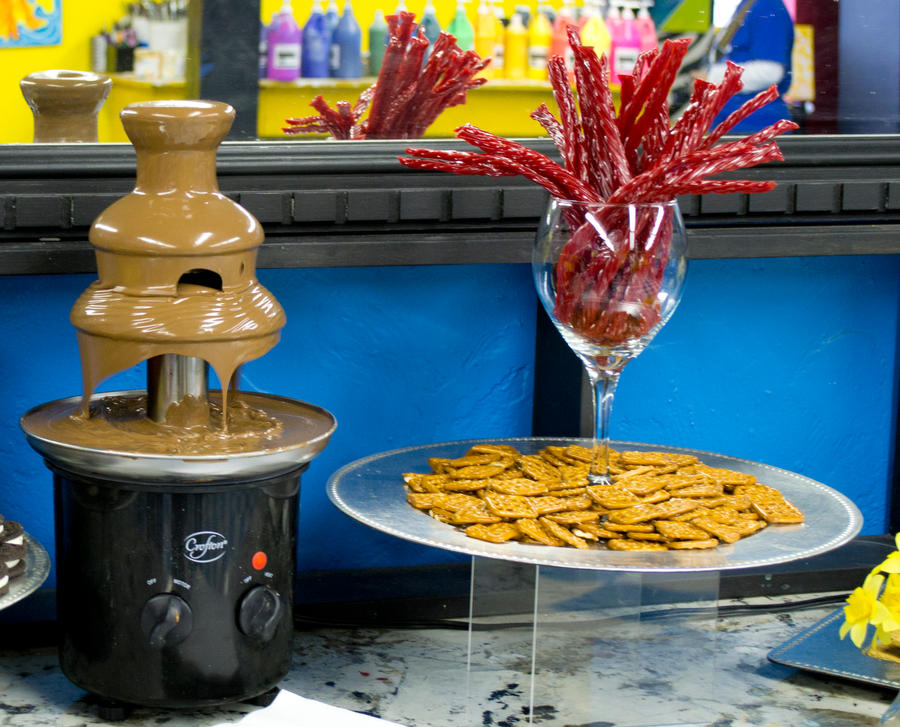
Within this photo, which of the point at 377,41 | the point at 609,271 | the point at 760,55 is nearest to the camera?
the point at 609,271

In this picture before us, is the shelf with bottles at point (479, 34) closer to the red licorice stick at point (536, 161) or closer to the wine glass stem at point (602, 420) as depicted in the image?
the red licorice stick at point (536, 161)

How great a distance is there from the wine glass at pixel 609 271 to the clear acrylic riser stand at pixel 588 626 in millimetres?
222

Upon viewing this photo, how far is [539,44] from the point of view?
1461 millimetres

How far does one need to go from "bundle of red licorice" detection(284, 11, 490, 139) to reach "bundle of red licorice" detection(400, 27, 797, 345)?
0.20 m

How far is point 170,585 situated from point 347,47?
0.64 meters

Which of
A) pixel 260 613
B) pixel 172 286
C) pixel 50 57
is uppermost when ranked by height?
pixel 50 57

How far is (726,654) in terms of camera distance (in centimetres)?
142

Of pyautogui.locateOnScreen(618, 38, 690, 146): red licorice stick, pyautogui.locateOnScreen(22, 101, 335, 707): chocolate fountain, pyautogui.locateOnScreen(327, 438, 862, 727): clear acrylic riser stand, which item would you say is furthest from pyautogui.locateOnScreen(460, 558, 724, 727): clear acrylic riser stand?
pyautogui.locateOnScreen(618, 38, 690, 146): red licorice stick

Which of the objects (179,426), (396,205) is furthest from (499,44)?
Answer: (179,426)

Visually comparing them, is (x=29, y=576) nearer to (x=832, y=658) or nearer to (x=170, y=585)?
(x=170, y=585)

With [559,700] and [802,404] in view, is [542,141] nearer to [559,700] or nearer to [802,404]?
[802,404]

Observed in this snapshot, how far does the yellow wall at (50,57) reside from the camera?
130cm

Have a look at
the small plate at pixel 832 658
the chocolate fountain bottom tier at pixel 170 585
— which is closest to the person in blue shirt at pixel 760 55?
the small plate at pixel 832 658

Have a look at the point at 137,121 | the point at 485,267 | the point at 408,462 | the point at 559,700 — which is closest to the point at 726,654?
the point at 559,700
